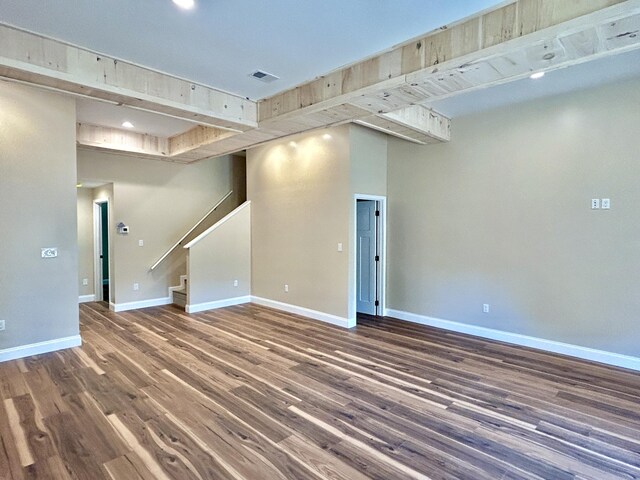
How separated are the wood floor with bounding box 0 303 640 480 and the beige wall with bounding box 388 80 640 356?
597mm

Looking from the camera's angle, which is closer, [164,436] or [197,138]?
[164,436]

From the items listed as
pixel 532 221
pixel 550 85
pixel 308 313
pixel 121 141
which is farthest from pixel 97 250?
pixel 550 85

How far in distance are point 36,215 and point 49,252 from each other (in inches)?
17.8

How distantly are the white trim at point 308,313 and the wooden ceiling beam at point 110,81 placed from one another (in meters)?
3.17

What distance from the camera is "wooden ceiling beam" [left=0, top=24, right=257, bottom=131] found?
2.79 meters

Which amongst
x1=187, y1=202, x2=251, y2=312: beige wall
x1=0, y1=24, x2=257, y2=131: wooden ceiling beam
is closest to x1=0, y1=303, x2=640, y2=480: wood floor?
x1=187, y1=202, x2=251, y2=312: beige wall

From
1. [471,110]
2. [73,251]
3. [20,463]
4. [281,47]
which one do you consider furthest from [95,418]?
[471,110]

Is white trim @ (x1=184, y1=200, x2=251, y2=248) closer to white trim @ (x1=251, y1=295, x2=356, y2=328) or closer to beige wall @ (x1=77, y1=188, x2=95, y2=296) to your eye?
white trim @ (x1=251, y1=295, x2=356, y2=328)

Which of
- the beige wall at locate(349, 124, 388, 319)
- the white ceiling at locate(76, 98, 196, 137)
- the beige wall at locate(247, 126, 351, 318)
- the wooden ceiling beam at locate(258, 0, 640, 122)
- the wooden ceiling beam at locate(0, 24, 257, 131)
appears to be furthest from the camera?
the beige wall at locate(247, 126, 351, 318)

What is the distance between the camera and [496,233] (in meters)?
4.80

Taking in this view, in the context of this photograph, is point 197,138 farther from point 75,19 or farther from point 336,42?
point 336,42

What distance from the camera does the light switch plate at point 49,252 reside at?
411 cm

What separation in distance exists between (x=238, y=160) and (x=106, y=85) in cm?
483

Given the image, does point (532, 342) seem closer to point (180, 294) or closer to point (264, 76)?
point (264, 76)
